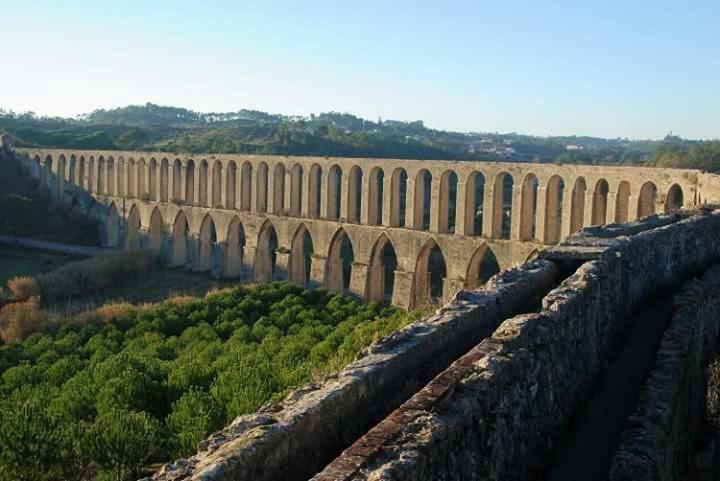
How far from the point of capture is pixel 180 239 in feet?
124

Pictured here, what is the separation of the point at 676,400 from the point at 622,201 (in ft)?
54.1

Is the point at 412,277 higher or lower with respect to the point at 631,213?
lower

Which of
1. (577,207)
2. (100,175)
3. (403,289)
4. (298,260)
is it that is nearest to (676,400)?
(577,207)

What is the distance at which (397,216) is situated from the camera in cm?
2678

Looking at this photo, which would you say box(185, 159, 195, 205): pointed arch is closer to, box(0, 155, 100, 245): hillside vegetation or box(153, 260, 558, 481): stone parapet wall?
box(0, 155, 100, 245): hillside vegetation

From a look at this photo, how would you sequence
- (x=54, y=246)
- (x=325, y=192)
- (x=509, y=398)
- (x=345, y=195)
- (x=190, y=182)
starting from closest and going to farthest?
(x=509, y=398) < (x=345, y=195) < (x=325, y=192) < (x=190, y=182) < (x=54, y=246)

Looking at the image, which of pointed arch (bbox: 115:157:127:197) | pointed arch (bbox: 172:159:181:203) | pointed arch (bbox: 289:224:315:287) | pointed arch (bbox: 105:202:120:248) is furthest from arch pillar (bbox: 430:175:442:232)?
pointed arch (bbox: 115:157:127:197)

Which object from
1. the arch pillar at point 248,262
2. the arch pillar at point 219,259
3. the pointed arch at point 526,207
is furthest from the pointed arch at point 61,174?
the pointed arch at point 526,207

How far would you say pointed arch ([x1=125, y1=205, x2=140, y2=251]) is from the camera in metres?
41.4

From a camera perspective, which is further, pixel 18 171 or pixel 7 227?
pixel 18 171

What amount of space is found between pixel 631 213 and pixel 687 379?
14694 millimetres

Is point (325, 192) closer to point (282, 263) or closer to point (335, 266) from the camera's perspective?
point (335, 266)

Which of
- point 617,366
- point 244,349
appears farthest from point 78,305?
point 617,366

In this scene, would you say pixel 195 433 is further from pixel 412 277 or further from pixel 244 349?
pixel 412 277
